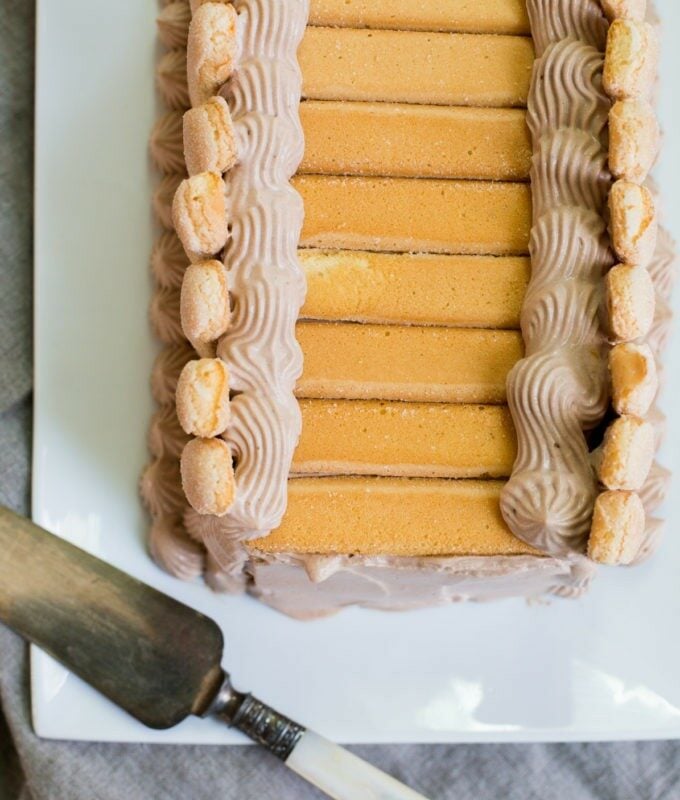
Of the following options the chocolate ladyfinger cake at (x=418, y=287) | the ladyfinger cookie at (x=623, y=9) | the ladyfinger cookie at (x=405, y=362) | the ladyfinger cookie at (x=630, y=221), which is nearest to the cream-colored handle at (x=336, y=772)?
the chocolate ladyfinger cake at (x=418, y=287)

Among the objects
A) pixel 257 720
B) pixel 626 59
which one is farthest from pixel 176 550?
pixel 626 59

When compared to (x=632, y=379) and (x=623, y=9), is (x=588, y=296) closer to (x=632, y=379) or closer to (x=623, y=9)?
(x=632, y=379)

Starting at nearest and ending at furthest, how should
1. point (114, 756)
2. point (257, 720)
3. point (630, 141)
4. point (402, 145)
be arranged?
point (630, 141), point (402, 145), point (257, 720), point (114, 756)

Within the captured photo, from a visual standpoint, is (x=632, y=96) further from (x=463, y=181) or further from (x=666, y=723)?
(x=666, y=723)

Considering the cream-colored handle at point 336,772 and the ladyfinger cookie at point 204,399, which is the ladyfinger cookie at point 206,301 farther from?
the cream-colored handle at point 336,772

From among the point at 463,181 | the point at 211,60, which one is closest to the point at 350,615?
the point at 463,181
